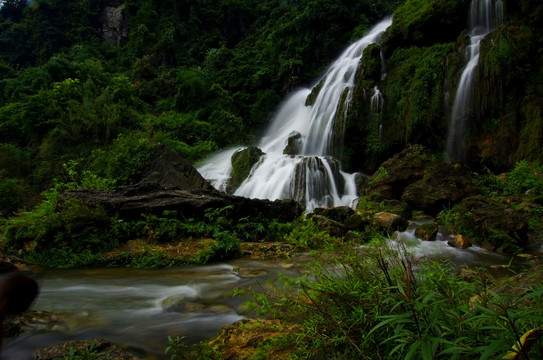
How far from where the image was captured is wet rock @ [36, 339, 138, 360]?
261 cm

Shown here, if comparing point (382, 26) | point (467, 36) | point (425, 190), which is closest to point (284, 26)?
point (382, 26)

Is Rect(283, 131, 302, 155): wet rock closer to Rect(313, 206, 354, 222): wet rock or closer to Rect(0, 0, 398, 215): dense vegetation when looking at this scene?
Rect(0, 0, 398, 215): dense vegetation

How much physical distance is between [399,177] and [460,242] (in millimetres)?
4480

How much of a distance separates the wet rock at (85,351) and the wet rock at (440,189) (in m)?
8.90

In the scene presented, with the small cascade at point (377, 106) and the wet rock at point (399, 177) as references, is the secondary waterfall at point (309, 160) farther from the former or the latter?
the wet rock at point (399, 177)

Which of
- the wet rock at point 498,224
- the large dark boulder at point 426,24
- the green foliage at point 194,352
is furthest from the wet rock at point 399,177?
the green foliage at point 194,352

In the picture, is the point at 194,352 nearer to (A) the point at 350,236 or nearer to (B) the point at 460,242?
(A) the point at 350,236

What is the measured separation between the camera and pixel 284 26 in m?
29.0

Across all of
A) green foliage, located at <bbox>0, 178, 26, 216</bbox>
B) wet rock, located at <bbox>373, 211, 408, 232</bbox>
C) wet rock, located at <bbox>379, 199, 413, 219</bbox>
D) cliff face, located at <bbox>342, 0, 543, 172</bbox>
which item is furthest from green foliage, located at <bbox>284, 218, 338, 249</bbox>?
green foliage, located at <bbox>0, 178, 26, 216</bbox>

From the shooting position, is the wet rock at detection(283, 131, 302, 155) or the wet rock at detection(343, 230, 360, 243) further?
the wet rock at detection(283, 131, 302, 155)

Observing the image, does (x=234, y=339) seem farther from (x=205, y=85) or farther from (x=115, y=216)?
(x=205, y=85)

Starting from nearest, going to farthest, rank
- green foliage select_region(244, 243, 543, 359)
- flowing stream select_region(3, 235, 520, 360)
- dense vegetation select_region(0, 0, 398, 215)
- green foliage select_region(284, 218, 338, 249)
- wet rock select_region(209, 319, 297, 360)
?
green foliage select_region(244, 243, 543, 359), wet rock select_region(209, 319, 297, 360), flowing stream select_region(3, 235, 520, 360), green foliage select_region(284, 218, 338, 249), dense vegetation select_region(0, 0, 398, 215)

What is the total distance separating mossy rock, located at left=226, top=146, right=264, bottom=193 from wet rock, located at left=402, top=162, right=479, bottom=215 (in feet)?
22.9

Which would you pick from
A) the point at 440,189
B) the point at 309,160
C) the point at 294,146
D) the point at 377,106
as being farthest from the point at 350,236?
the point at 377,106
